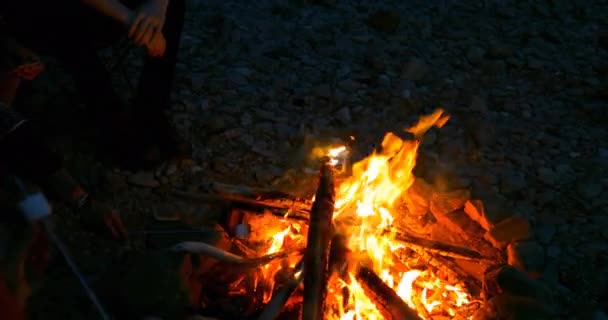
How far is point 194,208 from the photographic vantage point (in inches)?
140

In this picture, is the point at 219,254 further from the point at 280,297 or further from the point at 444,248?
the point at 444,248

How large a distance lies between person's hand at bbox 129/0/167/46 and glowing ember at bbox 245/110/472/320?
4.42ft

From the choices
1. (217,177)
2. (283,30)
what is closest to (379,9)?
(283,30)

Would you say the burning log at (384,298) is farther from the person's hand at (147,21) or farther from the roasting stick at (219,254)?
the person's hand at (147,21)

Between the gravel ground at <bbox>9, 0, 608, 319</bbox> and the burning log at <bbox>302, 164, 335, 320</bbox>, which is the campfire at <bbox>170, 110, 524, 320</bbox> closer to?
the burning log at <bbox>302, 164, 335, 320</bbox>

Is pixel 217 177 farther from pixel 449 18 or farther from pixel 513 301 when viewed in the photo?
pixel 449 18

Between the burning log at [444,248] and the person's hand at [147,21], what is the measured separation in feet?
6.55

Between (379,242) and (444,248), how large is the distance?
0.41 m

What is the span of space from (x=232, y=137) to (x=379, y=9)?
2916 millimetres

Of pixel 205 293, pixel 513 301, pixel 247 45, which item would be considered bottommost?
pixel 205 293

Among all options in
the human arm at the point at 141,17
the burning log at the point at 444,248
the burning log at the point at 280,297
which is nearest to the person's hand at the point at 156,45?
the human arm at the point at 141,17

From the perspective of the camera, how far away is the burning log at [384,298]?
8.39ft

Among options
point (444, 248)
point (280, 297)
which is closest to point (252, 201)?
point (280, 297)

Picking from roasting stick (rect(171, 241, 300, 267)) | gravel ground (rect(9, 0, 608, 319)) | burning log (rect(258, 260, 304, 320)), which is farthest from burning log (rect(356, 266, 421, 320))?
gravel ground (rect(9, 0, 608, 319))
